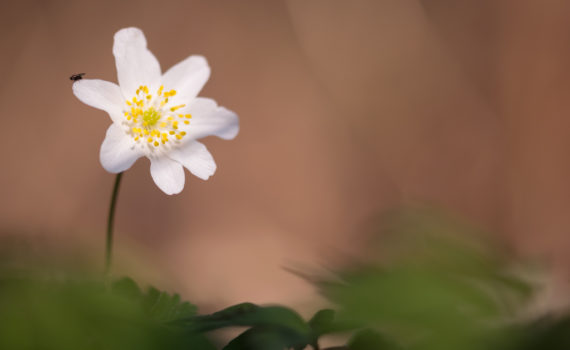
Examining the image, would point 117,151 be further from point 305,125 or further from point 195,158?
point 305,125

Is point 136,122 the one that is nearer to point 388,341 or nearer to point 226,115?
point 226,115

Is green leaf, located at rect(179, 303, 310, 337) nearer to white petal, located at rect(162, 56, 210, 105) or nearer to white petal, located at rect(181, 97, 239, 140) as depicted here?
white petal, located at rect(181, 97, 239, 140)

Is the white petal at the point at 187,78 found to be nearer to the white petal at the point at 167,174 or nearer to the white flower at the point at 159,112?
the white flower at the point at 159,112

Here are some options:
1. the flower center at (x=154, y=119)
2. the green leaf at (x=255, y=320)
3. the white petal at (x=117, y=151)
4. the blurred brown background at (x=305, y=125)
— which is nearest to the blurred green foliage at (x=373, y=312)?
the green leaf at (x=255, y=320)

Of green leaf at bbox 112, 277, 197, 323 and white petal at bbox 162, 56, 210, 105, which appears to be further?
white petal at bbox 162, 56, 210, 105

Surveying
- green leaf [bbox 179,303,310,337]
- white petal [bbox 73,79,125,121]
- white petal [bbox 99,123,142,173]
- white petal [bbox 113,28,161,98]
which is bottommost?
green leaf [bbox 179,303,310,337]

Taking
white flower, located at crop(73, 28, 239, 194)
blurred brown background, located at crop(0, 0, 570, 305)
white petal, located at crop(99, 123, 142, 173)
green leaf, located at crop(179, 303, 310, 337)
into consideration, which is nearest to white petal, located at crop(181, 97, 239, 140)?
white flower, located at crop(73, 28, 239, 194)
